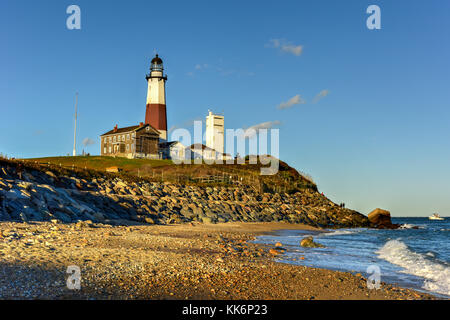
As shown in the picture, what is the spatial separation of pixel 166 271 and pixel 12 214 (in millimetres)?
10576

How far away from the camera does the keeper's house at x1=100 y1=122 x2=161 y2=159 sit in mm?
68562

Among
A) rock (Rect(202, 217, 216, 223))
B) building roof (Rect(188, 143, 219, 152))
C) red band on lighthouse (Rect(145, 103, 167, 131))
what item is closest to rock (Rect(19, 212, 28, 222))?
rock (Rect(202, 217, 216, 223))

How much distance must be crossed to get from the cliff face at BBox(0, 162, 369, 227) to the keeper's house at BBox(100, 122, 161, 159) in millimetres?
25891

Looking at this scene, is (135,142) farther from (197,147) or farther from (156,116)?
(197,147)

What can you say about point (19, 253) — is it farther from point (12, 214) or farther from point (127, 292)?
point (12, 214)

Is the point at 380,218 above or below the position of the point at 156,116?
below

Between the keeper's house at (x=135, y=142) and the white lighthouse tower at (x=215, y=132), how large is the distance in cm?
1532

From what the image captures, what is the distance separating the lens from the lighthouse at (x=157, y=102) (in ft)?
239

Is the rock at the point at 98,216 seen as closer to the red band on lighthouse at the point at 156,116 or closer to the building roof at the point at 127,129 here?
the building roof at the point at 127,129

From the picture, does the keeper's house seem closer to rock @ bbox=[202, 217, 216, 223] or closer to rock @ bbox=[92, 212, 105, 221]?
rock @ bbox=[202, 217, 216, 223]

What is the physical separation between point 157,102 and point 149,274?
66947 mm

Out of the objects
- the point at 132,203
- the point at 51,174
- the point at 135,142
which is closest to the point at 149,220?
the point at 132,203

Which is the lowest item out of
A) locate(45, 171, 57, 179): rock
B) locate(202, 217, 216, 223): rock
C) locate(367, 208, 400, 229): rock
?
locate(367, 208, 400, 229): rock

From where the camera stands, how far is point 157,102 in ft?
240
